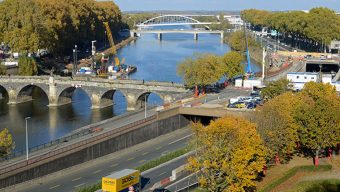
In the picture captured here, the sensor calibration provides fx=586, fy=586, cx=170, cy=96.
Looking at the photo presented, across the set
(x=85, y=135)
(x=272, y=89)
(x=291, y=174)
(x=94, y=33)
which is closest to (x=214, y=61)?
(x=272, y=89)

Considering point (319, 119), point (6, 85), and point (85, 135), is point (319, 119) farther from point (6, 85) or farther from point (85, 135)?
point (6, 85)

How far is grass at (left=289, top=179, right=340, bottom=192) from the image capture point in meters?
44.7

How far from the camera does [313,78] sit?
3184 inches

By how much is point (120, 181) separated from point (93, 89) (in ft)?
141

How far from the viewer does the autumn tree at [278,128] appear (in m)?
46.3

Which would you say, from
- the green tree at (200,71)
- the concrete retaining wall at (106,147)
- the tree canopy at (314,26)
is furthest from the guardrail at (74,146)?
the tree canopy at (314,26)

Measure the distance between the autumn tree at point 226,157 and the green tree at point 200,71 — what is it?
31665mm

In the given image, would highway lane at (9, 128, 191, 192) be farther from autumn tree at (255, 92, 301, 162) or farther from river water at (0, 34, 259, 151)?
river water at (0, 34, 259, 151)

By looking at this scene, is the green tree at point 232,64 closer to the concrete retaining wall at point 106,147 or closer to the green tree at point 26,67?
the concrete retaining wall at point 106,147

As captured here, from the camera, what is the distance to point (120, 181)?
3850 cm

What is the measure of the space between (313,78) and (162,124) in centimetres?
2879

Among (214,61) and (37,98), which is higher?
(214,61)

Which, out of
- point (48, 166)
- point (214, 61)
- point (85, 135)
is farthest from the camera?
point (214, 61)

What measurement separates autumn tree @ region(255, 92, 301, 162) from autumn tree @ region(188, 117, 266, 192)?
4.08 metres
